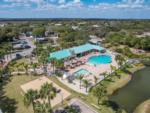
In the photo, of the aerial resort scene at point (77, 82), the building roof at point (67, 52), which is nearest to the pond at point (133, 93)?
the aerial resort scene at point (77, 82)

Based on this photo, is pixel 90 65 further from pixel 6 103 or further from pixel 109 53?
pixel 6 103

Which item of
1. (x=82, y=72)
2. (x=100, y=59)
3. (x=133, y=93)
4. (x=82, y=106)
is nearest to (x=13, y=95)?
(x=82, y=106)

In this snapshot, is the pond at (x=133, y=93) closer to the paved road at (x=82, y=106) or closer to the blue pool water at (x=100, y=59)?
the paved road at (x=82, y=106)

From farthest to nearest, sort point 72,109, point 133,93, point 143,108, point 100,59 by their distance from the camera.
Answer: point 100,59, point 133,93, point 143,108, point 72,109

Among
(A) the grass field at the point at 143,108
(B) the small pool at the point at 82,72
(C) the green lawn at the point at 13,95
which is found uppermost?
(B) the small pool at the point at 82,72

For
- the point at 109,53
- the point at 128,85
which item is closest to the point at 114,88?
the point at 128,85

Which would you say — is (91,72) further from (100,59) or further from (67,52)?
(67,52)
